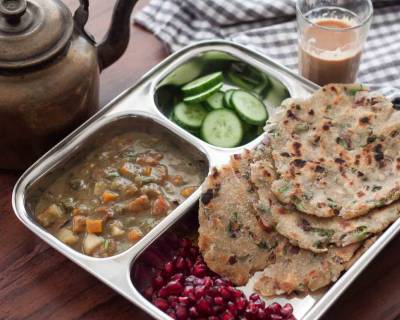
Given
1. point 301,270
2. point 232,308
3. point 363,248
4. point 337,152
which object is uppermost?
point 337,152

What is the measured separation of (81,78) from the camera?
11.0 ft

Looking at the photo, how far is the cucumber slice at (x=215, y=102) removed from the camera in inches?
153

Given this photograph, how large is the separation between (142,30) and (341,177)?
1.82 metres

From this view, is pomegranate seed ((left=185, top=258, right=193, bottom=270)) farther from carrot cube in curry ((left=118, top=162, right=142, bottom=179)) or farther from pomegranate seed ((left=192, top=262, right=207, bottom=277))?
carrot cube in curry ((left=118, top=162, right=142, bottom=179))

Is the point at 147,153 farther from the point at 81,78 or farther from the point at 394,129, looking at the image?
the point at 394,129

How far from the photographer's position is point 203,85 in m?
3.87

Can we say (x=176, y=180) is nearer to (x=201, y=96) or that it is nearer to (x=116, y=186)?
(x=116, y=186)

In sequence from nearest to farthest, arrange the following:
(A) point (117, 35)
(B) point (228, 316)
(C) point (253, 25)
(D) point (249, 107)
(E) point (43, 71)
Result: (B) point (228, 316) < (E) point (43, 71) < (A) point (117, 35) < (D) point (249, 107) < (C) point (253, 25)

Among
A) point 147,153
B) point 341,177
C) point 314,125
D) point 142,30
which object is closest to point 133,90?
point 147,153

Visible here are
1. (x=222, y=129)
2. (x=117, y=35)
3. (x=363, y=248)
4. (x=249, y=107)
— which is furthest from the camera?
(x=249, y=107)

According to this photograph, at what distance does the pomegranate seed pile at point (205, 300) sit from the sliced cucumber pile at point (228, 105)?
841 mm

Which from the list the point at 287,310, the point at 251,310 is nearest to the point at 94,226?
the point at 251,310

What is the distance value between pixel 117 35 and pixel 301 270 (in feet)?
5.00

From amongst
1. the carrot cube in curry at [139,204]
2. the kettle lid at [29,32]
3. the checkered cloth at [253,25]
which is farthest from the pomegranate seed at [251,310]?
the checkered cloth at [253,25]
